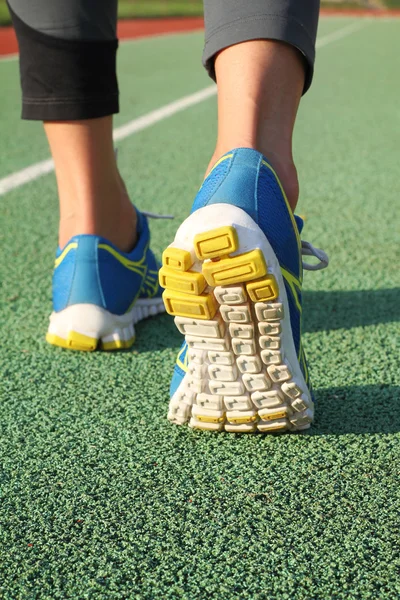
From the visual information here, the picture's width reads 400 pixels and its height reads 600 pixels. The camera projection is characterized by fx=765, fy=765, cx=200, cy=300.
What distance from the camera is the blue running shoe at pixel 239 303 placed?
3.45 feet

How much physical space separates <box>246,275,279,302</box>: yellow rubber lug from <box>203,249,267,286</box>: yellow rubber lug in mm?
12

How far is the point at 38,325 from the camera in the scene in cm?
178

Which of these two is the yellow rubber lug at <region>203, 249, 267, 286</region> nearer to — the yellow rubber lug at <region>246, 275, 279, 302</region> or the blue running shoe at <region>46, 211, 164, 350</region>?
the yellow rubber lug at <region>246, 275, 279, 302</region>

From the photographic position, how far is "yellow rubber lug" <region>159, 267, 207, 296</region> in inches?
41.7

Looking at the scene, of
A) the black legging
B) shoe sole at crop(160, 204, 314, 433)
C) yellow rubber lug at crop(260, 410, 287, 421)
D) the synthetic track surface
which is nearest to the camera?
the synthetic track surface

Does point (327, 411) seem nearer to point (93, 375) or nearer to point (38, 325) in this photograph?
point (93, 375)

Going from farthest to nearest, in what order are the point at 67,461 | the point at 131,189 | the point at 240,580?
the point at 131,189
the point at 67,461
the point at 240,580

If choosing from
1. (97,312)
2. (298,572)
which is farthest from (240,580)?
(97,312)

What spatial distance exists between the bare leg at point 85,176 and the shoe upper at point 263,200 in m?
0.53

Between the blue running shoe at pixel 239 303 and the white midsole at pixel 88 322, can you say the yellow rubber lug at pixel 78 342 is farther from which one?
the blue running shoe at pixel 239 303

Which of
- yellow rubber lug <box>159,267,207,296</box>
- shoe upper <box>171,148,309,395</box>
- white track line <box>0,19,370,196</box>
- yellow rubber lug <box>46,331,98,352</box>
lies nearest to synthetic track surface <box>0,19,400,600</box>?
yellow rubber lug <box>46,331,98,352</box>

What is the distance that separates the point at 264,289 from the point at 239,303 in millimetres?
41

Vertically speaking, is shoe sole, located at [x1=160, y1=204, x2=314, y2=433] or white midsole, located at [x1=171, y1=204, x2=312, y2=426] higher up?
white midsole, located at [x1=171, y1=204, x2=312, y2=426]

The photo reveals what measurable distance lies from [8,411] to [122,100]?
4335mm
